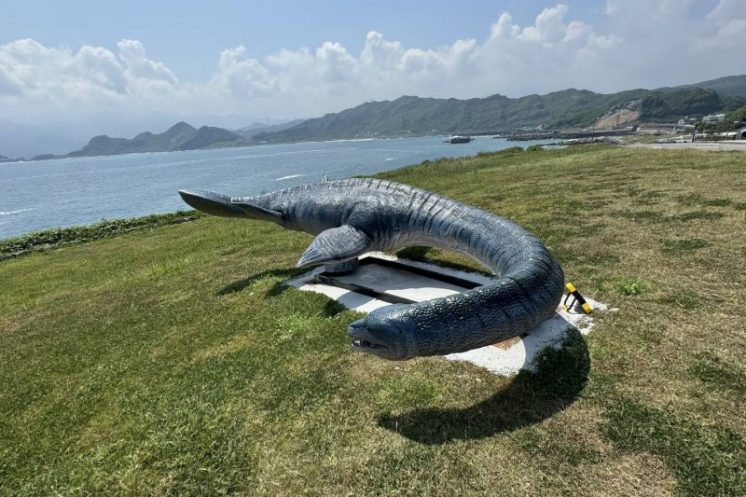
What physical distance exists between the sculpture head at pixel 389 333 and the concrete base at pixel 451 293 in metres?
1.83

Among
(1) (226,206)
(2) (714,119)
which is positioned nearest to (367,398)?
(1) (226,206)

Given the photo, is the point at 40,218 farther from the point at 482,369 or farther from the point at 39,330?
the point at 482,369

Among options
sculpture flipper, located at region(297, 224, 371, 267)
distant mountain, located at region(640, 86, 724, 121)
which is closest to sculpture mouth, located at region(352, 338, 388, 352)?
sculpture flipper, located at region(297, 224, 371, 267)

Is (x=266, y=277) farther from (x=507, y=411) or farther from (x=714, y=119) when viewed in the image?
(x=714, y=119)

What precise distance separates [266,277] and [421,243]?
152 inches

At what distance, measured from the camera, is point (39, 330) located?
877 centimetres

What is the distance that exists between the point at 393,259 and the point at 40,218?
52068 mm

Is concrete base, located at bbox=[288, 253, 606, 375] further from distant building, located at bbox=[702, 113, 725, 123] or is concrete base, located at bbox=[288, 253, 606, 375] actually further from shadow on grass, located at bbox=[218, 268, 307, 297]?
distant building, located at bbox=[702, 113, 725, 123]

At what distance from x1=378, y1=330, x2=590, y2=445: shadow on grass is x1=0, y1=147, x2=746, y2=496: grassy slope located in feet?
0.07

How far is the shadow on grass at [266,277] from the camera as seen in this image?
8.62 m

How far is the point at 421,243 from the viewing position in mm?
7391

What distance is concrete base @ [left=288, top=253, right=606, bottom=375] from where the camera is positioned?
5270mm

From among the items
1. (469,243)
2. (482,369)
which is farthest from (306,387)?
(469,243)

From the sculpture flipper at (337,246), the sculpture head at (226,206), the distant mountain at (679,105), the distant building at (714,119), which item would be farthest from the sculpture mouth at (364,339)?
the distant mountain at (679,105)
